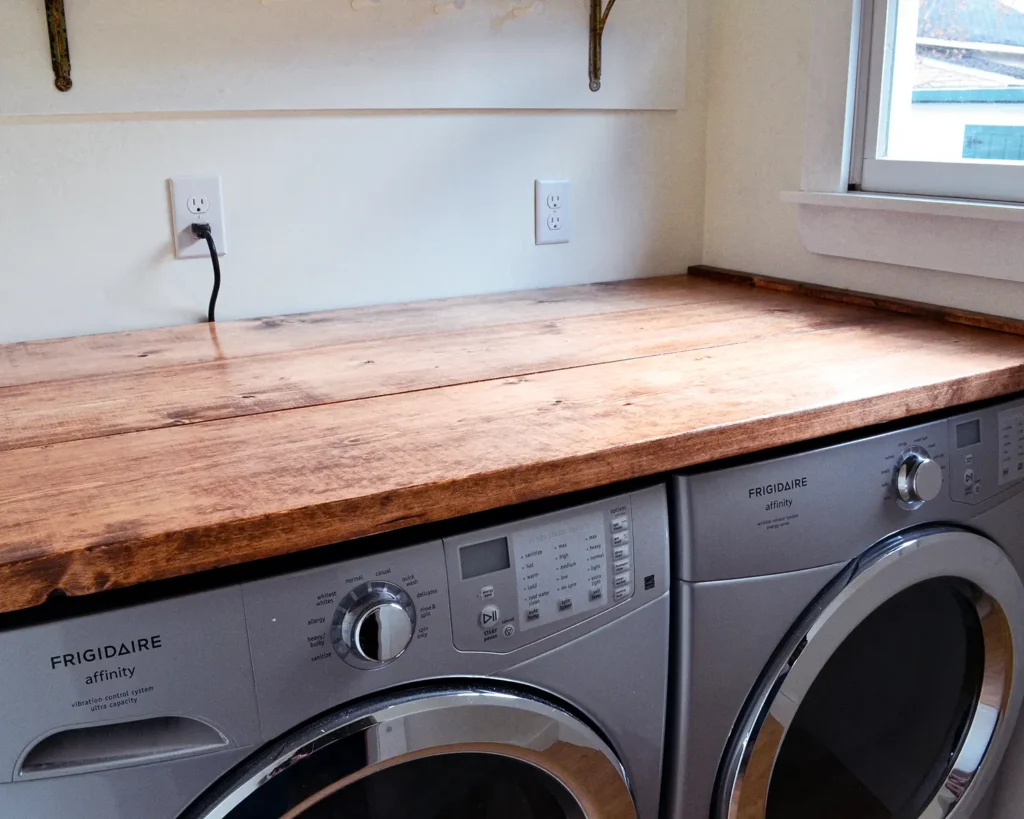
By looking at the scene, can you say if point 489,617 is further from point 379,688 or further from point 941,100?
point 941,100

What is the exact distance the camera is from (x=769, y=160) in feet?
5.00

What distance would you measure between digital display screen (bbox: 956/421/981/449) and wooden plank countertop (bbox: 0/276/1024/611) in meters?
0.04

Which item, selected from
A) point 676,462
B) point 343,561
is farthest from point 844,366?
Answer: point 343,561

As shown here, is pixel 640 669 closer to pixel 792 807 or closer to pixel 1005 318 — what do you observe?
pixel 792 807

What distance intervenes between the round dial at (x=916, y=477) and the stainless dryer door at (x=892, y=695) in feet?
0.17

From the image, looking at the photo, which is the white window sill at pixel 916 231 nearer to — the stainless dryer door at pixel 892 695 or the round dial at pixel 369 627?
the stainless dryer door at pixel 892 695

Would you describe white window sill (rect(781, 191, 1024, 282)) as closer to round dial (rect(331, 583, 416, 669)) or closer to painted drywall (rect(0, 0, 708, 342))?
painted drywall (rect(0, 0, 708, 342))

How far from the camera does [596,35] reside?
1.45 m

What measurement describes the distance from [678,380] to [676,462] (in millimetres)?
175

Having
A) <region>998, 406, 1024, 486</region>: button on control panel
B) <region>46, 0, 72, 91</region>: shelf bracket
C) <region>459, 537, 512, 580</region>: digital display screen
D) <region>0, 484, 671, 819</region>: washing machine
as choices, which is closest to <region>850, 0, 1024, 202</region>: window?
<region>998, 406, 1024, 486</region>: button on control panel

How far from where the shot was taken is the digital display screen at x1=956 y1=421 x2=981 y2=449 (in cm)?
101

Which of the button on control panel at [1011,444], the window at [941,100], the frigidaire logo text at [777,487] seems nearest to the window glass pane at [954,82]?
the window at [941,100]

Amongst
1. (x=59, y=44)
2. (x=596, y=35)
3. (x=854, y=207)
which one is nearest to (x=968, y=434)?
(x=854, y=207)

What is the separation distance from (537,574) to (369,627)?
0.53ft
